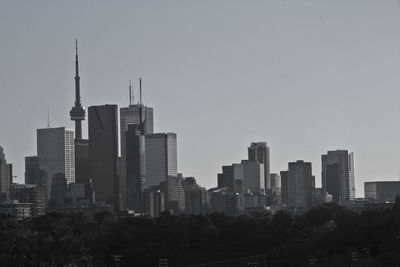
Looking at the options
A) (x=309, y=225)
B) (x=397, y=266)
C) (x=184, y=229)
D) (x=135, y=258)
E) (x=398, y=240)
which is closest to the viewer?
(x=397, y=266)

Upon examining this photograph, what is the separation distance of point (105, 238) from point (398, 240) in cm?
3427

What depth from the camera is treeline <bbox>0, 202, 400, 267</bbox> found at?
115 m

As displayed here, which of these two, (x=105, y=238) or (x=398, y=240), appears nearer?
(x=398, y=240)

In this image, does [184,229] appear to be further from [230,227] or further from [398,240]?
[398,240]

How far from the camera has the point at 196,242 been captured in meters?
146

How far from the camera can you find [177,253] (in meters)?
133

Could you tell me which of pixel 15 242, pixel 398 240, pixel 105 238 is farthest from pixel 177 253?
pixel 398 240

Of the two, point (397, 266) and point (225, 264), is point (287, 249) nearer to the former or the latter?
point (225, 264)

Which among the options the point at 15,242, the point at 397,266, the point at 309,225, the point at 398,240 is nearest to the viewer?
the point at 397,266

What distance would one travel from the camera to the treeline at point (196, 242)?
11481 cm

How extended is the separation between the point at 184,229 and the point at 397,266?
1980 inches

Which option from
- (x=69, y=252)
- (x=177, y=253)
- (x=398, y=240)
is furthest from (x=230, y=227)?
(x=398, y=240)

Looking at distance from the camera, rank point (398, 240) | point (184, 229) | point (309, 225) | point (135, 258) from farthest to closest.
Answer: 1. point (309, 225)
2. point (184, 229)
3. point (135, 258)
4. point (398, 240)

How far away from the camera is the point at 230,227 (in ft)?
501
